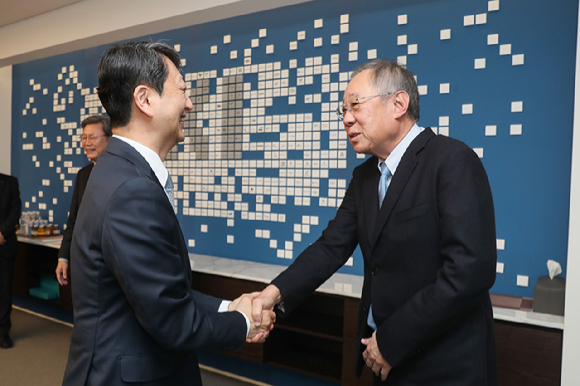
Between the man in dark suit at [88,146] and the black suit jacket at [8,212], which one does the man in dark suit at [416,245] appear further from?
the black suit jacket at [8,212]

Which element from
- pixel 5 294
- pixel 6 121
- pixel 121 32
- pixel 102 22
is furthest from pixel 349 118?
pixel 6 121

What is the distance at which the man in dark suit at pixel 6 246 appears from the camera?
377 cm

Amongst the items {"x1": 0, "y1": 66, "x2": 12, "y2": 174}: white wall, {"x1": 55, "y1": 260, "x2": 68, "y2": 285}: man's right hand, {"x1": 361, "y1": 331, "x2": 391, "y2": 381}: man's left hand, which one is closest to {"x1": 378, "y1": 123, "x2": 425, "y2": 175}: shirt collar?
{"x1": 361, "y1": 331, "x2": 391, "y2": 381}: man's left hand

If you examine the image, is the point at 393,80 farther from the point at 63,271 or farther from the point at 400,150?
the point at 63,271

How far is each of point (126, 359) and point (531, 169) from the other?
2298mm

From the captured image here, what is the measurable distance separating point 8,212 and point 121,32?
2028 mm

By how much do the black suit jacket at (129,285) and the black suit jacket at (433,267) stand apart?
605mm

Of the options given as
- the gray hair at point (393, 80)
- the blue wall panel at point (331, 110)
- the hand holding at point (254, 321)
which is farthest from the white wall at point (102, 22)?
the hand holding at point (254, 321)

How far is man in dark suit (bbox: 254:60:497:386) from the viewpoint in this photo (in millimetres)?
1236

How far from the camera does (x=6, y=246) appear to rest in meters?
3.80

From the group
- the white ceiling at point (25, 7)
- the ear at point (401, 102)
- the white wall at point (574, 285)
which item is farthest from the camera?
the white ceiling at point (25, 7)

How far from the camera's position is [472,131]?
250 centimetres

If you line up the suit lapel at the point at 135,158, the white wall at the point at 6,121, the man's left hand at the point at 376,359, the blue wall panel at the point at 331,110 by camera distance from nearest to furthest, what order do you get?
the suit lapel at the point at 135,158, the man's left hand at the point at 376,359, the blue wall panel at the point at 331,110, the white wall at the point at 6,121

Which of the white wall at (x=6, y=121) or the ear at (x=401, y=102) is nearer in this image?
the ear at (x=401, y=102)
